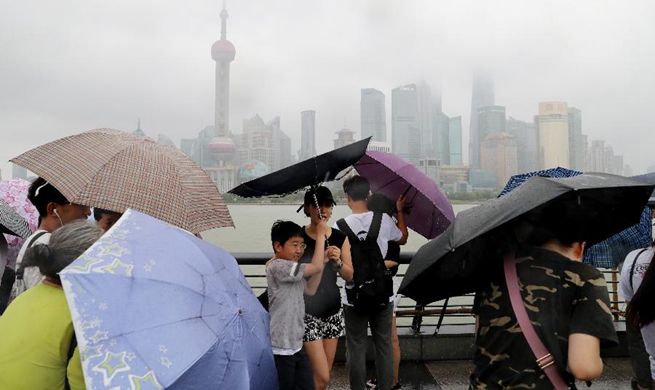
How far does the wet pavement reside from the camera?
3.81m

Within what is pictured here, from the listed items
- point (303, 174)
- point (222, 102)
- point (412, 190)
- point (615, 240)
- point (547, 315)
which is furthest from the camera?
point (222, 102)

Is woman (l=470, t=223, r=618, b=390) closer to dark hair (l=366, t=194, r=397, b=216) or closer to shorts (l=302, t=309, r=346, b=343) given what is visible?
shorts (l=302, t=309, r=346, b=343)

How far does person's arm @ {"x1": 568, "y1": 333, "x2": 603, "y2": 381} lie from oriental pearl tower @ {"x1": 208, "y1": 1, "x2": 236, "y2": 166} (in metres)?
126

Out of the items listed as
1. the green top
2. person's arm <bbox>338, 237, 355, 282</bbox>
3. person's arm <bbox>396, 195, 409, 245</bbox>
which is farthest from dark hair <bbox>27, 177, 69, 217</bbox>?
person's arm <bbox>396, 195, 409, 245</bbox>

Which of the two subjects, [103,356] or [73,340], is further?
[73,340]

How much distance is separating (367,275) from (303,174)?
96cm

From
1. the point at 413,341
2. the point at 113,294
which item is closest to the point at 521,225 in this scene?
the point at 113,294

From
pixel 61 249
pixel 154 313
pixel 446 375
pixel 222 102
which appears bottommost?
pixel 446 375

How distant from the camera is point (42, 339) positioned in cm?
150

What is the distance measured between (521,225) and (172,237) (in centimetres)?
130

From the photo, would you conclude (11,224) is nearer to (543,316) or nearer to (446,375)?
(543,316)

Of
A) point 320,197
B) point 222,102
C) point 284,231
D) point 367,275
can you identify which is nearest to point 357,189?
point 320,197

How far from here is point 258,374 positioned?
179 cm

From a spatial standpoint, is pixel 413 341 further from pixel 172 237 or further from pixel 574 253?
pixel 172 237
